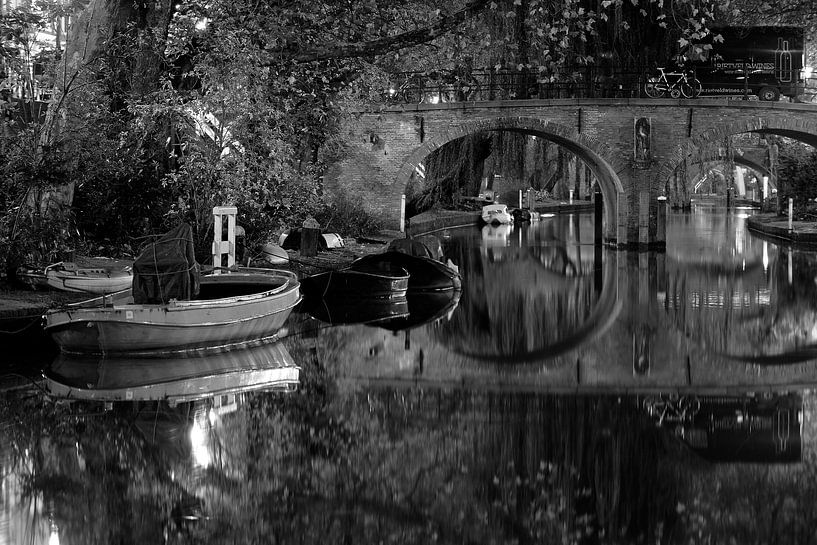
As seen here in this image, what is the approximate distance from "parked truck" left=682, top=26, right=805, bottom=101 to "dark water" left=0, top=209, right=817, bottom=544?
1735cm

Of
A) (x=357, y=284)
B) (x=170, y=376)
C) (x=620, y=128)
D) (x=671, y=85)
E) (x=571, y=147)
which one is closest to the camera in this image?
(x=170, y=376)

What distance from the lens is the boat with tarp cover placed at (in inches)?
460

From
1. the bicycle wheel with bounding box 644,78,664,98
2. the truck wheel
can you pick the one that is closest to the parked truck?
the truck wheel

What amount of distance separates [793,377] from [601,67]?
19.9m

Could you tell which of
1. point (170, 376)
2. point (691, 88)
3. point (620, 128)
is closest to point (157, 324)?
point (170, 376)

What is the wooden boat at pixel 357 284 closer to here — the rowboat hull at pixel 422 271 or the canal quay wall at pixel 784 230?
the rowboat hull at pixel 422 271

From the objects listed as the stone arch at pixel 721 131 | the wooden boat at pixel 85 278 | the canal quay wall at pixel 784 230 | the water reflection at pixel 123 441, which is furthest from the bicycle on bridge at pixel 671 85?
the water reflection at pixel 123 441

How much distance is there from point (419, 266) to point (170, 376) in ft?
29.1

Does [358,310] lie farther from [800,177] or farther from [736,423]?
[800,177]

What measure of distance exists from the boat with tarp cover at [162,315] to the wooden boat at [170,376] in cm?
17

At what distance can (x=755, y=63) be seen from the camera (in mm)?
31406

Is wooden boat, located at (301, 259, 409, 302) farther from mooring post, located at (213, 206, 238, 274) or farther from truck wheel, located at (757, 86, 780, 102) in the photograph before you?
truck wheel, located at (757, 86, 780, 102)

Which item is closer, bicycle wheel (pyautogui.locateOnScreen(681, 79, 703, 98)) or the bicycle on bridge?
the bicycle on bridge

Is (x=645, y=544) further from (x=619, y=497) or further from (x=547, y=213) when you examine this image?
(x=547, y=213)
